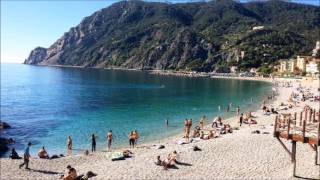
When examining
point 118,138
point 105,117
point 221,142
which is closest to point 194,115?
point 105,117

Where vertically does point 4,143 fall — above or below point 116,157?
below

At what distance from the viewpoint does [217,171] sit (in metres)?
22.0

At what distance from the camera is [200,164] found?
23.5m

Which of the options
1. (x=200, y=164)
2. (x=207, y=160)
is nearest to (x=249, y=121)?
(x=207, y=160)

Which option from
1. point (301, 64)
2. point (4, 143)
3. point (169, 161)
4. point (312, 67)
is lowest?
point (4, 143)

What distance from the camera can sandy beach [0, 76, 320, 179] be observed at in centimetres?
2152

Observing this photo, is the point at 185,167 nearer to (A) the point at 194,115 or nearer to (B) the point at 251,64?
(A) the point at 194,115

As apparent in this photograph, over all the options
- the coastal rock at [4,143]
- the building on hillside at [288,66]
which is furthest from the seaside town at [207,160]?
the building on hillside at [288,66]

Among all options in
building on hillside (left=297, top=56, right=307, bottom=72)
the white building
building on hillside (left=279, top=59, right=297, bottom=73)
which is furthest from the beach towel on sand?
building on hillside (left=279, top=59, right=297, bottom=73)

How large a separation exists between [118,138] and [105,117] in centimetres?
1486

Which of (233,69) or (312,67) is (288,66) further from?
(233,69)

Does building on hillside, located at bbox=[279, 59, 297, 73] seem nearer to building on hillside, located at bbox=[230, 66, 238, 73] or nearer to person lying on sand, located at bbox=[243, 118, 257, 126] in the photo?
building on hillside, located at bbox=[230, 66, 238, 73]

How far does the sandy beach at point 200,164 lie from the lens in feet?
70.6

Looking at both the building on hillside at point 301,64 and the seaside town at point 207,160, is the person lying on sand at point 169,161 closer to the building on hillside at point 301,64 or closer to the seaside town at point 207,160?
the seaside town at point 207,160
